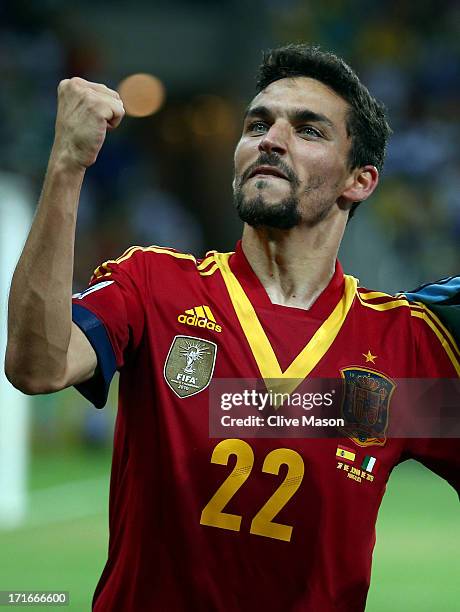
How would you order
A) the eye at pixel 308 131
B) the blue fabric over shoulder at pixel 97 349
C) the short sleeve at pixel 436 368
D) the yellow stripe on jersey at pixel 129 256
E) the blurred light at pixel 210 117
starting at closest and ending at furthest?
the blue fabric over shoulder at pixel 97 349, the yellow stripe on jersey at pixel 129 256, the short sleeve at pixel 436 368, the eye at pixel 308 131, the blurred light at pixel 210 117

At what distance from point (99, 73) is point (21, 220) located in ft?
22.1

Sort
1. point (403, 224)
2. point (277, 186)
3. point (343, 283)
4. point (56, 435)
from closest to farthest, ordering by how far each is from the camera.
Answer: point (277, 186) < point (343, 283) < point (56, 435) < point (403, 224)

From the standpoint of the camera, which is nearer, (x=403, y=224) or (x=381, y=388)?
(x=381, y=388)

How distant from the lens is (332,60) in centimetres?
349

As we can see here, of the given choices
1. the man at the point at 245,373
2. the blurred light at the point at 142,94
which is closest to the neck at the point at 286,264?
the man at the point at 245,373

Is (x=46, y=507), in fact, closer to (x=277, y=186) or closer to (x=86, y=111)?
(x=277, y=186)

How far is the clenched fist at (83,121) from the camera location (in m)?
2.49

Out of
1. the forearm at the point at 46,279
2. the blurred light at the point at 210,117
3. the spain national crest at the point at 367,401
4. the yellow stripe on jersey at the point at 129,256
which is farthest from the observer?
the blurred light at the point at 210,117

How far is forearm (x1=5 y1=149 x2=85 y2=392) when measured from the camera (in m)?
2.46

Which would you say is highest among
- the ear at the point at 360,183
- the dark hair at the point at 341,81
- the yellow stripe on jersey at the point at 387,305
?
the dark hair at the point at 341,81

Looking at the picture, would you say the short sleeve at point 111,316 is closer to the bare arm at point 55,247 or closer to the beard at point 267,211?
the bare arm at point 55,247

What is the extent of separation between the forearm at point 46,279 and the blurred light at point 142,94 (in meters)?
13.5

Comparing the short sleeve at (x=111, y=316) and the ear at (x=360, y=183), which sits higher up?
the ear at (x=360, y=183)

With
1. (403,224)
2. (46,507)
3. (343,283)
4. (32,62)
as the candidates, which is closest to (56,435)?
(46,507)
